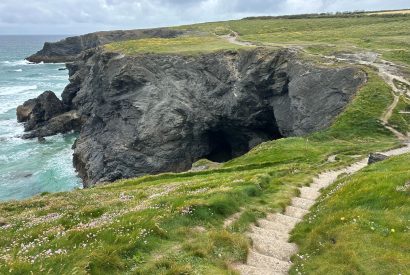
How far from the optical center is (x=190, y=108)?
251ft

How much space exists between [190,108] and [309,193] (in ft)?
165

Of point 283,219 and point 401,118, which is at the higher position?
point 283,219

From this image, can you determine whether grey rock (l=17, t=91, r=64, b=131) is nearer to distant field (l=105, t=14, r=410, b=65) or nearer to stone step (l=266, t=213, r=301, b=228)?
distant field (l=105, t=14, r=410, b=65)

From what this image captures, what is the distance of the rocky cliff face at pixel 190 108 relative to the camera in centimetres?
7219

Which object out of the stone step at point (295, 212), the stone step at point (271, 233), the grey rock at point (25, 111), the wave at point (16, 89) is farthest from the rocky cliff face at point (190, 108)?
the wave at point (16, 89)

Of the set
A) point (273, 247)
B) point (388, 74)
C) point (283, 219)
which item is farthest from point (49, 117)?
point (273, 247)

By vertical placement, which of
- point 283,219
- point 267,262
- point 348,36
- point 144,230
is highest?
point 348,36

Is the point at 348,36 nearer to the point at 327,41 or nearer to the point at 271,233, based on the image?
the point at 327,41

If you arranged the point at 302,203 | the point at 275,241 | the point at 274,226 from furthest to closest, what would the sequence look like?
1. the point at 302,203
2. the point at 274,226
3. the point at 275,241

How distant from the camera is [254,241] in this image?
17703 mm

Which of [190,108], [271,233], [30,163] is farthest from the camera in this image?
[30,163]

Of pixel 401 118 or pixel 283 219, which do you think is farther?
pixel 401 118

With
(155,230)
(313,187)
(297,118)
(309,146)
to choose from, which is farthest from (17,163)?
(155,230)

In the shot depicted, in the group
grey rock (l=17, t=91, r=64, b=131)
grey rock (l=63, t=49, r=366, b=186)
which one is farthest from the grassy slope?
grey rock (l=17, t=91, r=64, b=131)
